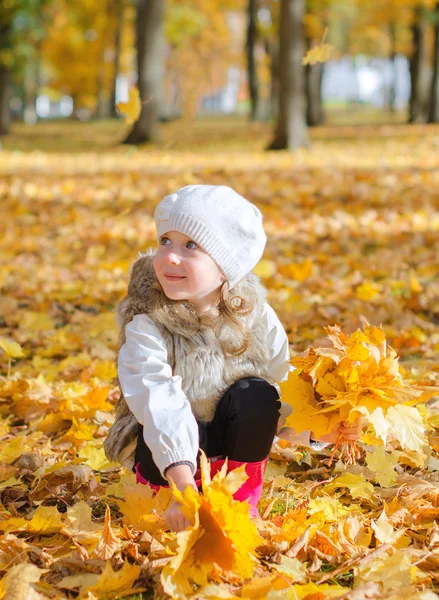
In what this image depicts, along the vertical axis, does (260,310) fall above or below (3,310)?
above

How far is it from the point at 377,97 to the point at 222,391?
68.0 meters

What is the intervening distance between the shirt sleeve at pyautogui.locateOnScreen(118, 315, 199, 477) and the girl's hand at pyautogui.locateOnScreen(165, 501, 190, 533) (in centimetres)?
11

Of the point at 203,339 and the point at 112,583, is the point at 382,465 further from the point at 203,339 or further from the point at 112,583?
the point at 112,583

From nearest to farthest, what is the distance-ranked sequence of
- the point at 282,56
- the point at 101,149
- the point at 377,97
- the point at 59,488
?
1. the point at 59,488
2. the point at 282,56
3. the point at 101,149
4. the point at 377,97

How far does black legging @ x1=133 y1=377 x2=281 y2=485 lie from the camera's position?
2.19 m

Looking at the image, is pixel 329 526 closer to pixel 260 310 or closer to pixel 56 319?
pixel 260 310

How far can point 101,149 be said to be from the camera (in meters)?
14.4

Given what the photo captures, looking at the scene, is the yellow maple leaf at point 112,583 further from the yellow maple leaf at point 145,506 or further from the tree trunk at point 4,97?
the tree trunk at point 4,97

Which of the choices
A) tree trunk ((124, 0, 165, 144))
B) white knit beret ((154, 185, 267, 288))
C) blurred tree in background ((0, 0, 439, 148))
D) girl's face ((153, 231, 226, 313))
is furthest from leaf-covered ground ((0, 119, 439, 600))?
tree trunk ((124, 0, 165, 144))

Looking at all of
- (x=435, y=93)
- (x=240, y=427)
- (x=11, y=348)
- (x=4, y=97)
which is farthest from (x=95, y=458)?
(x=435, y=93)

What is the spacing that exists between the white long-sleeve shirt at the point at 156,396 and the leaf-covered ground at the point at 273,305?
0.81 feet

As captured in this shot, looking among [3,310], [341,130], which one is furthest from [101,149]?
[3,310]

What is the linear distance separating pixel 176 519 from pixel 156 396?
0.32m

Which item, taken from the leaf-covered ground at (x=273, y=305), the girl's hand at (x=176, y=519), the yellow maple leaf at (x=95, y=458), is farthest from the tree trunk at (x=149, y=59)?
the girl's hand at (x=176, y=519)
